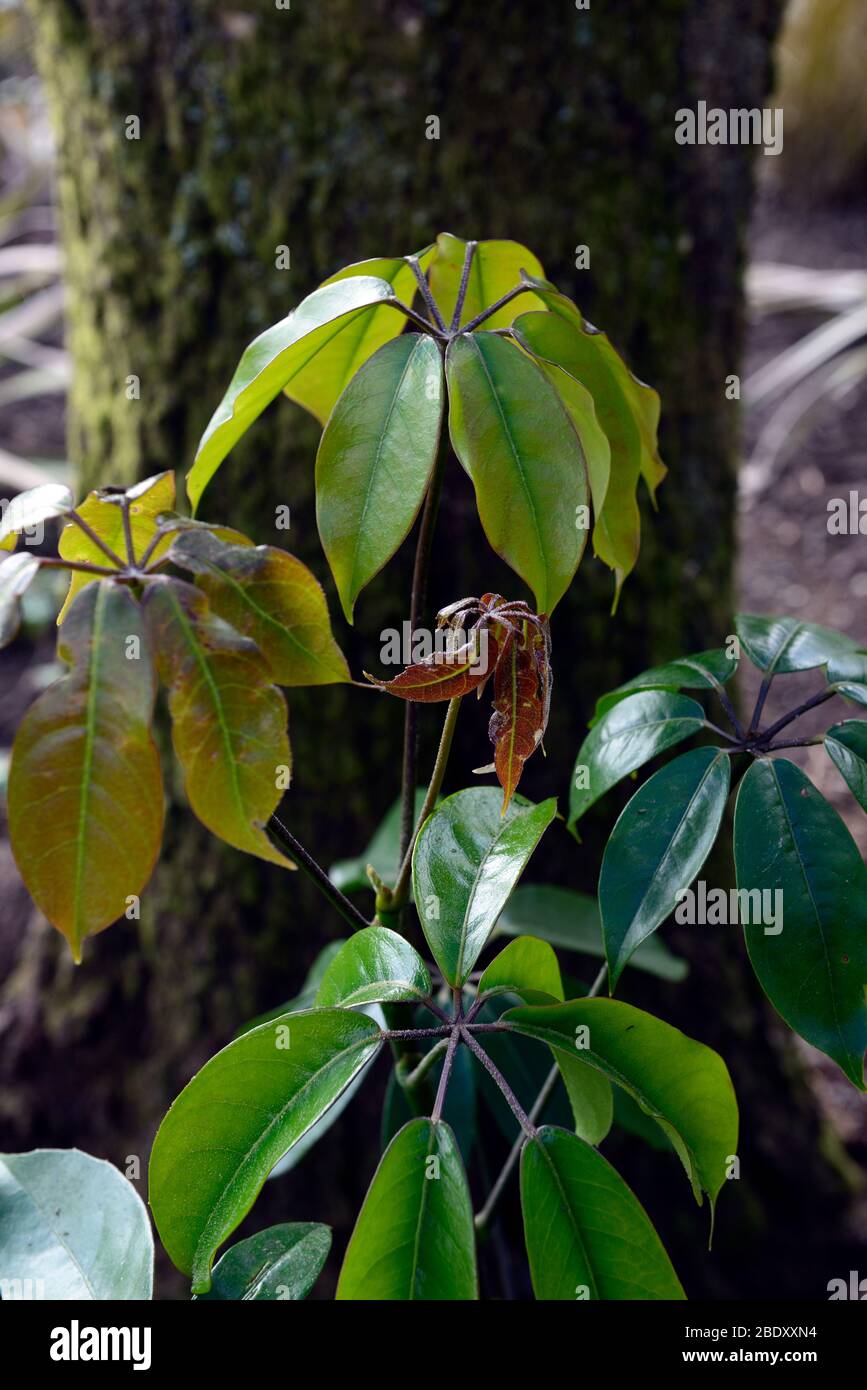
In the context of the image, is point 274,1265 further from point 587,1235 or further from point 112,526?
point 112,526

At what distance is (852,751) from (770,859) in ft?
0.27

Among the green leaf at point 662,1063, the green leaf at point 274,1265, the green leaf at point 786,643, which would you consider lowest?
the green leaf at point 274,1265

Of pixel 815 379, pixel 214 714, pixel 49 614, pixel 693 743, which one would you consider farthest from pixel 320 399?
pixel 815 379

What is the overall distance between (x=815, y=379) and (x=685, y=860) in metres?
2.99

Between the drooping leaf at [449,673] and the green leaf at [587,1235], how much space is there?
0.76 feet

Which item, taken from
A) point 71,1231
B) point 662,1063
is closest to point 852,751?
point 662,1063

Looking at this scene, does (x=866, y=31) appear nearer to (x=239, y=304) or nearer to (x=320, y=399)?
(x=239, y=304)

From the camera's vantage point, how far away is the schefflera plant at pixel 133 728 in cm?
45

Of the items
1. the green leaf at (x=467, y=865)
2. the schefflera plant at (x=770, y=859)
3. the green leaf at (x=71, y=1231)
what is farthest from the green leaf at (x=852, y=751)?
the green leaf at (x=71, y=1231)

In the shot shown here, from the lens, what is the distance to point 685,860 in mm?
612

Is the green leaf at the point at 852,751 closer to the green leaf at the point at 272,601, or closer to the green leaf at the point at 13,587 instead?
the green leaf at the point at 272,601

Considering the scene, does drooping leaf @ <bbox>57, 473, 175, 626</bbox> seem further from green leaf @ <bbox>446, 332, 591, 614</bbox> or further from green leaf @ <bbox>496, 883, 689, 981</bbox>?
green leaf @ <bbox>496, 883, 689, 981</bbox>

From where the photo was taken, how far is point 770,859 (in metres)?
0.60

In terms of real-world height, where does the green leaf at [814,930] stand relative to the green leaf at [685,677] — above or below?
below
